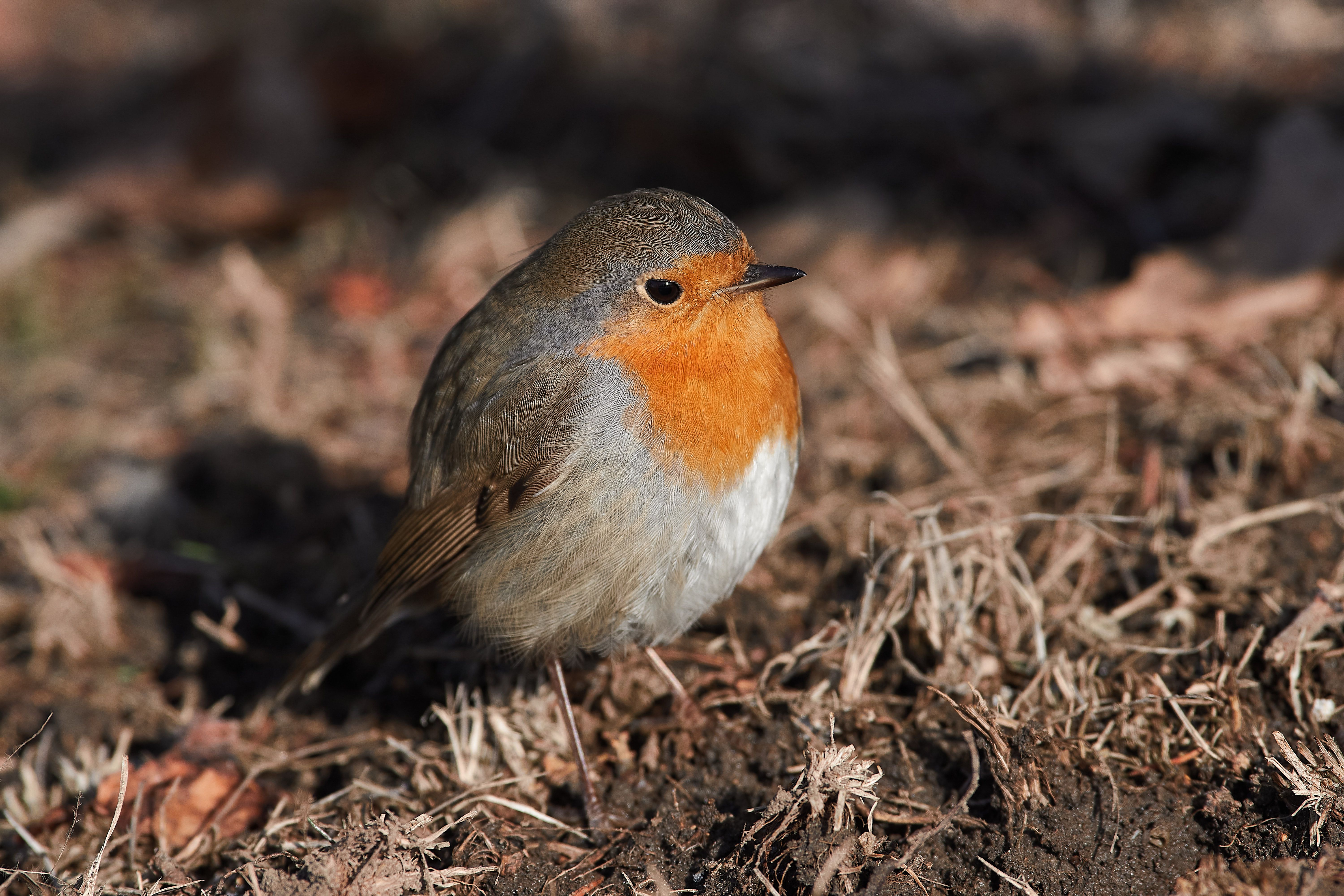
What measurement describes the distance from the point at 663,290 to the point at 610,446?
17.6 inches

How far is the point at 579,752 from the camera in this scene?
114 inches

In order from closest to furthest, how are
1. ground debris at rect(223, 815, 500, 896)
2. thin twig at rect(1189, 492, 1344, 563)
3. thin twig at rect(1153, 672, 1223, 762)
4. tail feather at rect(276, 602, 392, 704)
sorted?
ground debris at rect(223, 815, 500, 896), thin twig at rect(1153, 672, 1223, 762), thin twig at rect(1189, 492, 1344, 563), tail feather at rect(276, 602, 392, 704)

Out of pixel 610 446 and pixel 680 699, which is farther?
pixel 680 699

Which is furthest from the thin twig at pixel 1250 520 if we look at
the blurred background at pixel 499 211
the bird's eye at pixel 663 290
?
the bird's eye at pixel 663 290

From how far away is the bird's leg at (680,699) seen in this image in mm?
2955

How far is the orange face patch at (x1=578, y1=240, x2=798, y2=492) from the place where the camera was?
9.05ft

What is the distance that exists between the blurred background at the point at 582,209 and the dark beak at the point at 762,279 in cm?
98

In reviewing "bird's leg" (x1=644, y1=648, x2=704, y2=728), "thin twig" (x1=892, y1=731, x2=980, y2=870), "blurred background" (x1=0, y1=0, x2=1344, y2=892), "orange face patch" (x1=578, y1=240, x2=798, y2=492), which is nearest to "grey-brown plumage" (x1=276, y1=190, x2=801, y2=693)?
"orange face patch" (x1=578, y1=240, x2=798, y2=492)

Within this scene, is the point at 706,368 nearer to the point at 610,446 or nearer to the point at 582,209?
the point at 610,446

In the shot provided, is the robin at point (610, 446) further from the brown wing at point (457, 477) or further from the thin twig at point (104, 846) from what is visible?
the thin twig at point (104, 846)

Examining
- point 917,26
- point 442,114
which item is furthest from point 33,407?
point 917,26

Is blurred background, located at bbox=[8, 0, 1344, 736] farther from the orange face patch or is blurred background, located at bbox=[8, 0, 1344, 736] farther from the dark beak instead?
the dark beak

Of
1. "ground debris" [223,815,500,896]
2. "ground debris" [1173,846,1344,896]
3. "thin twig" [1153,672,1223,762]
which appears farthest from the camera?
"thin twig" [1153,672,1223,762]

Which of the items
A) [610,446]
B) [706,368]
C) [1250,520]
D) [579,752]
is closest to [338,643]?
[579,752]
